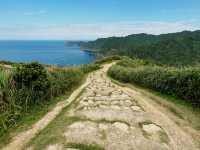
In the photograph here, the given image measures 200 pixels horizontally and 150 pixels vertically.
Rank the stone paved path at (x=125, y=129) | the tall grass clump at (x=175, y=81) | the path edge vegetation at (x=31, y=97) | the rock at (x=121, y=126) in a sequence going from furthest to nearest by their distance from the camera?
the tall grass clump at (x=175, y=81) → the path edge vegetation at (x=31, y=97) → the rock at (x=121, y=126) → the stone paved path at (x=125, y=129)

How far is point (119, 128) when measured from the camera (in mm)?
6582

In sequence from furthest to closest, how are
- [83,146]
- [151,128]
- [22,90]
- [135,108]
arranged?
[22,90], [135,108], [151,128], [83,146]

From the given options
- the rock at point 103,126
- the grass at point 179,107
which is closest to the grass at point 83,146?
the rock at point 103,126

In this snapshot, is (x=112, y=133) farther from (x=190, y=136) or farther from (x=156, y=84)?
(x=156, y=84)

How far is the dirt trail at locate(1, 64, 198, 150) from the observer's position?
5.70 metres

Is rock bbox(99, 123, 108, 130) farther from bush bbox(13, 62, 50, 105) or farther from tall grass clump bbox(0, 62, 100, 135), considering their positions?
bush bbox(13, 62, 50, 105)

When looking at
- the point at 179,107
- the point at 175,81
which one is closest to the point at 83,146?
the point at 179,107

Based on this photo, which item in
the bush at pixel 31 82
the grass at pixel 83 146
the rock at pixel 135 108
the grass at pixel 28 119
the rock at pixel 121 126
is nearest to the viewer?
the grass at pixel 83 146

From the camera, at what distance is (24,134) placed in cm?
653

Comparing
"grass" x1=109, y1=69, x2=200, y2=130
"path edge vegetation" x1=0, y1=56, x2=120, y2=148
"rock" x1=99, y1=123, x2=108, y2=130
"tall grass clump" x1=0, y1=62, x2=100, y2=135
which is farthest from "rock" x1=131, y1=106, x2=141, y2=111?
"tall grass clump" x1=0, y1=62, x2=100, y2=135

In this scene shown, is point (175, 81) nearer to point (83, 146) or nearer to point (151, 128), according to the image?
point (151, 128)

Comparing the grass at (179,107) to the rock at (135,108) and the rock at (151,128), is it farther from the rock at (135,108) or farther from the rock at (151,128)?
the rock at (135,108)

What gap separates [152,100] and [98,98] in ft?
7.90

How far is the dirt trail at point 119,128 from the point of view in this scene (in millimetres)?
5703
